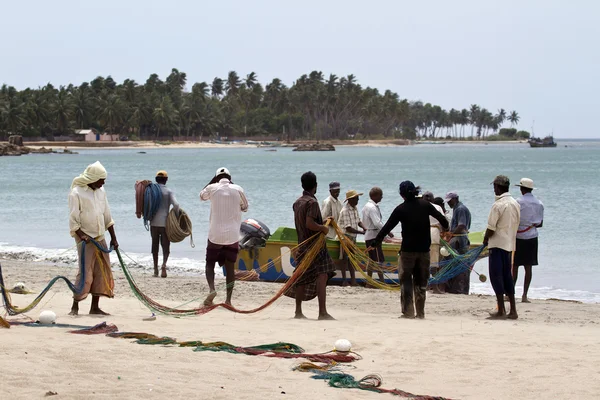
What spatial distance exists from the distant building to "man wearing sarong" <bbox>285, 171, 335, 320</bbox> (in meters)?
133

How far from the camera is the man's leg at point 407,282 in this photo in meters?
9.51

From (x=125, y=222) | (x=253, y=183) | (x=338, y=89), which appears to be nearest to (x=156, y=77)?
(x=338, y=89)

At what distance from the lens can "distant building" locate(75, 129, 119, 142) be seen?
138125 millimetres

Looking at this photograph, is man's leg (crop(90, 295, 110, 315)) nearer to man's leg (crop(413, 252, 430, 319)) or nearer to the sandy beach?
the sandy beach

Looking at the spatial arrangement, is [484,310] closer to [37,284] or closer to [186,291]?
[186,291]

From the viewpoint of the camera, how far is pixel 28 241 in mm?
22766

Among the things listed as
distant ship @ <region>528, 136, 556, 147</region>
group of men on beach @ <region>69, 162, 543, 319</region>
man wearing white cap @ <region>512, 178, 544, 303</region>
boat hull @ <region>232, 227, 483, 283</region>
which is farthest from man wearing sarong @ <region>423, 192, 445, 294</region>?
distant ship @ <region>528, 136, 556, 147</region>

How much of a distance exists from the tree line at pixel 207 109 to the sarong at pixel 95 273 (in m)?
122

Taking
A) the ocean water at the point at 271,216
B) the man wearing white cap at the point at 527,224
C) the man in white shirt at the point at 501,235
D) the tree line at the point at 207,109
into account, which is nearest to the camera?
the man in white shirt at the point at 501,235

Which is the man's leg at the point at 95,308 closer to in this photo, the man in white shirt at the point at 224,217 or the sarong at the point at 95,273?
the sarong at the point at 95,273

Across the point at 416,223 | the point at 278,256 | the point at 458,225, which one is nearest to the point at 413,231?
the point at 416,223

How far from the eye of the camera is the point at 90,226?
9078mm

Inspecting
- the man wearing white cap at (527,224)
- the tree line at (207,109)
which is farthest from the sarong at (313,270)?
the tree line at (207,109)

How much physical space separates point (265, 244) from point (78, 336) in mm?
6171
